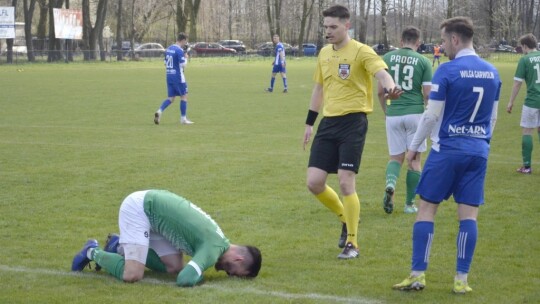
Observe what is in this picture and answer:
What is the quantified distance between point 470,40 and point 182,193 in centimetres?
537

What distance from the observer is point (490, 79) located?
573 cm

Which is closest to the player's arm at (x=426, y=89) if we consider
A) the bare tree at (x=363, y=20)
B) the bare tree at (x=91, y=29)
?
the bare tree at (x=91, y=29)

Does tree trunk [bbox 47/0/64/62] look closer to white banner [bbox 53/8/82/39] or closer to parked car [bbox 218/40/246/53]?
white banner [bbox 53/8/82/39]

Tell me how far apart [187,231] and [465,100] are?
233cm

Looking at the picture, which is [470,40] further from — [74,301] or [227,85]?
[227,85]

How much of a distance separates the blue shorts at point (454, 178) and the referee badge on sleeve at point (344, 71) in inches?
63.8

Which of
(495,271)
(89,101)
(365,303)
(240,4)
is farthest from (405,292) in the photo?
(240,4)

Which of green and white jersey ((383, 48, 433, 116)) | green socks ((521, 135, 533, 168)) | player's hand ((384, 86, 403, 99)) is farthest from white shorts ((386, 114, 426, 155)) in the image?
green socks ((521, 135, 533, 168))

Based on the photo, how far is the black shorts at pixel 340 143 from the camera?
7.15 m

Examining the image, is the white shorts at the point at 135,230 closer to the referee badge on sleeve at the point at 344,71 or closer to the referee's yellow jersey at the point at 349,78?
the referee's yellow jersey at the point at 349,78

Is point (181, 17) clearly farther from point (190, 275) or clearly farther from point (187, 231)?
point (190, 275)

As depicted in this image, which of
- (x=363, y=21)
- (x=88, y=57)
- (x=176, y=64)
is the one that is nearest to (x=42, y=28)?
(x=88, y=57)

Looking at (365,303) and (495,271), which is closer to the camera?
(365,303)

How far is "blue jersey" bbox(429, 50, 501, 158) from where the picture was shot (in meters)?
5.68
